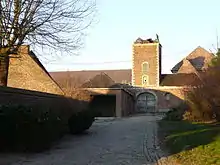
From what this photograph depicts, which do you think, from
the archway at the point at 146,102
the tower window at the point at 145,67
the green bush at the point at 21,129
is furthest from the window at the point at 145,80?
the green bush at the point at 21,129

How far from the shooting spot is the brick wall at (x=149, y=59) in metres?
80.3

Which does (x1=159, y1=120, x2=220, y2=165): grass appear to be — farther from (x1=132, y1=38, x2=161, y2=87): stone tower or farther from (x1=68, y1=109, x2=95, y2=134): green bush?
(x1=132, y1=38, x2=161, y2=87): stone tower

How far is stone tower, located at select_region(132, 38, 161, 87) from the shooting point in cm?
8031

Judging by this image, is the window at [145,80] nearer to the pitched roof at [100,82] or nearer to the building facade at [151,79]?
the building facade at [151,79]

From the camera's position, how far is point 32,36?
2028 cm

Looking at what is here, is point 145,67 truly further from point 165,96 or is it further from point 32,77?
point 32,77

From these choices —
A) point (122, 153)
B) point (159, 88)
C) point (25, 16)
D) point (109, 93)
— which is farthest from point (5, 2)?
point (159, 88)

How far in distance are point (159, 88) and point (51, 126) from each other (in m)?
61.7

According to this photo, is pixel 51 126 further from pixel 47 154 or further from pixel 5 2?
pixel 5 2

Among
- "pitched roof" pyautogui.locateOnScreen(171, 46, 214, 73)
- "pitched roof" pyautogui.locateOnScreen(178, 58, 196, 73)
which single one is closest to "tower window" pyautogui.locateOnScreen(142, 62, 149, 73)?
"pitched roof" pyautogui.locateOnScreen(178, 58, 196, 73)

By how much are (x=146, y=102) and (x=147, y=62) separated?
814 centimetres

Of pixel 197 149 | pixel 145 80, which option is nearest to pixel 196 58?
pixel 145 80

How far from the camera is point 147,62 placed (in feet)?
266

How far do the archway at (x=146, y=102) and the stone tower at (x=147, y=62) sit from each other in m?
2.59
